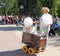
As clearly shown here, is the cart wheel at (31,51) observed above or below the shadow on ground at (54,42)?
above

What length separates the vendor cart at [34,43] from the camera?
963cm

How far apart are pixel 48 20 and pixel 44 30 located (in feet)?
1.31

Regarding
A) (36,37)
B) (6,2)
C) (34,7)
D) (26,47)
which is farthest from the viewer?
(6,2)

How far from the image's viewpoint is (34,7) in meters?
47.0

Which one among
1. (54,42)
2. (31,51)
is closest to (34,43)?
(31,51)

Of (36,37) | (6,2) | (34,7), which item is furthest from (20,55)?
(6,2)

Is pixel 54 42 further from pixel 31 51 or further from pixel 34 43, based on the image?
pixel 34 43

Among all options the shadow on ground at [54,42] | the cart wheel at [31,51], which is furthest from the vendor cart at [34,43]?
the shadow on ground at [54,42]

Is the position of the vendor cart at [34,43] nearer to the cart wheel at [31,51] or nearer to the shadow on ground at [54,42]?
the cart wheel at [31,51]

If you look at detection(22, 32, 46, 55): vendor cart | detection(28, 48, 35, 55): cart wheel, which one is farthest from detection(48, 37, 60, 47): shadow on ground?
detection(28, 48, 35, 55): cart wheel

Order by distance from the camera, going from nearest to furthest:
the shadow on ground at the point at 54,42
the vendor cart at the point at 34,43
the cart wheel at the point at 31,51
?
the vendor cart at the point at 34,43, the cart wheel at the point at 31,51, the shadow on ground at the point at 54,42

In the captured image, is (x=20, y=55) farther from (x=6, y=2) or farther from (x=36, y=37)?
(x=6, y=2)

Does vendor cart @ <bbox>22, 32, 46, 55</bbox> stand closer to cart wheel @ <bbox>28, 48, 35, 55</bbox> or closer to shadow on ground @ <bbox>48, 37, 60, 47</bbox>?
cart wheel @ <bbox>28, 48, 35, 55</bbox>

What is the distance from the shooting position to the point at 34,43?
31.8ft
